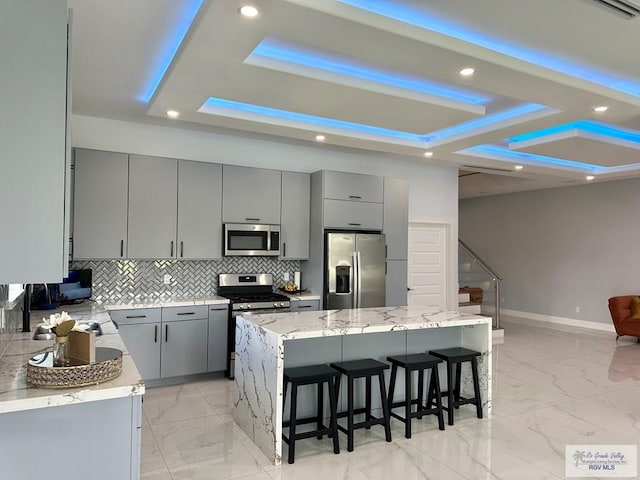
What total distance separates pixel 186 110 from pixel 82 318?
2.02 m

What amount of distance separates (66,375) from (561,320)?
9197 millimetres

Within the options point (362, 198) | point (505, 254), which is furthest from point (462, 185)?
point (362, 198)

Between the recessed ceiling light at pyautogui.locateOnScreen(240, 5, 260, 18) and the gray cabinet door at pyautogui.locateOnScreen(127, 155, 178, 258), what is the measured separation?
2749 mm

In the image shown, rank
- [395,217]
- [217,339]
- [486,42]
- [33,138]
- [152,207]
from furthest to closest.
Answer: [395,217]
[217,339]
[152,207]
[486,42]
[33,138]

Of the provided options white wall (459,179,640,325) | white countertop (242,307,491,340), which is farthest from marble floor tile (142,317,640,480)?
white wall (459,179,640,325)

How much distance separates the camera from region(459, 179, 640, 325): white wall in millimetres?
7996

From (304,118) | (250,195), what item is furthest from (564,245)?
(250,195)

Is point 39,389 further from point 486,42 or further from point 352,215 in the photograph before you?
point 352,215

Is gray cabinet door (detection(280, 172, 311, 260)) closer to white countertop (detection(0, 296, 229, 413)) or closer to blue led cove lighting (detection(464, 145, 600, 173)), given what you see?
blue led cove lighting (detection(464, 145, 600, 173))

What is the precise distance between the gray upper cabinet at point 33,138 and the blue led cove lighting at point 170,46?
3.93ft

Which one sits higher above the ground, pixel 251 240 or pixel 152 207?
pixel 152 207

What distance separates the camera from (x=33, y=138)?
1601 mm

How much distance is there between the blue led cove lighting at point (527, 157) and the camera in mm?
6086

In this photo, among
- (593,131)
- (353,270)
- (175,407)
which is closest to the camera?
(175,407)
